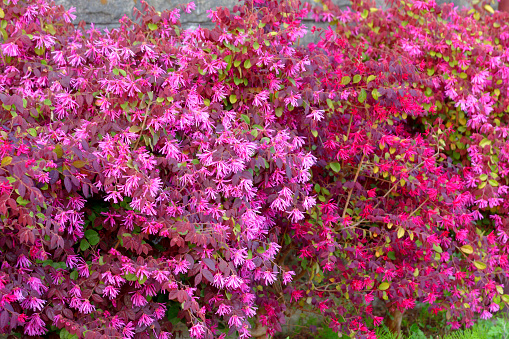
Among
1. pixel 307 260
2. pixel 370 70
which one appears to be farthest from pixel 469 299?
pixel 370 70

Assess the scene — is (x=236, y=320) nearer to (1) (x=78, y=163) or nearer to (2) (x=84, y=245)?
(2) (x=84, y=245)

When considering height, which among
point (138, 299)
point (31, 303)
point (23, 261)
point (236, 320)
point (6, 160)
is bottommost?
point (236, 320)

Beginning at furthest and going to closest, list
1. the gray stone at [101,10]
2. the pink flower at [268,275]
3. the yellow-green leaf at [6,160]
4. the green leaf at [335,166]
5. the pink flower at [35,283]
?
the gray stone at [101,10] → the green leaf at [335,166] → the pink flower at [268,275] → the pink flower at [35,283] → the yellow-green leaf at [6,160]

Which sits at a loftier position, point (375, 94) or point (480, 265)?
point (375, 94)

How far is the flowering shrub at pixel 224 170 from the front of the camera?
2.01 m

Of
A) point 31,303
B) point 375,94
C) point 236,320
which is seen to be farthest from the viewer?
point 375,94

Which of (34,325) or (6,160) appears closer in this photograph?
(6,160)

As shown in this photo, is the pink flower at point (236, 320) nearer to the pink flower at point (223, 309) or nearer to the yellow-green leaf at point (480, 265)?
the pink flower at point (223, 309)

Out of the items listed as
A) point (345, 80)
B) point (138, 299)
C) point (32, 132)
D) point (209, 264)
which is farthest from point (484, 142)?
point (32, 132)

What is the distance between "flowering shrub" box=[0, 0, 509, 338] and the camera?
201 centimetres

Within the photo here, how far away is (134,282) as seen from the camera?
7.28 feet

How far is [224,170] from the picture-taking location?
81.3 inches

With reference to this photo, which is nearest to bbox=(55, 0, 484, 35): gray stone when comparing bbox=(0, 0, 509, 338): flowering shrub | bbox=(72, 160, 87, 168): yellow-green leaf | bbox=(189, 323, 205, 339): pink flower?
bbox=(0, 0, 509, 338): flowering shrub

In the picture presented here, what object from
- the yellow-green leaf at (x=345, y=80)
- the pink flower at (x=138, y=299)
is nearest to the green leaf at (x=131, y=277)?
the pink flower at (x=138, y=299)
